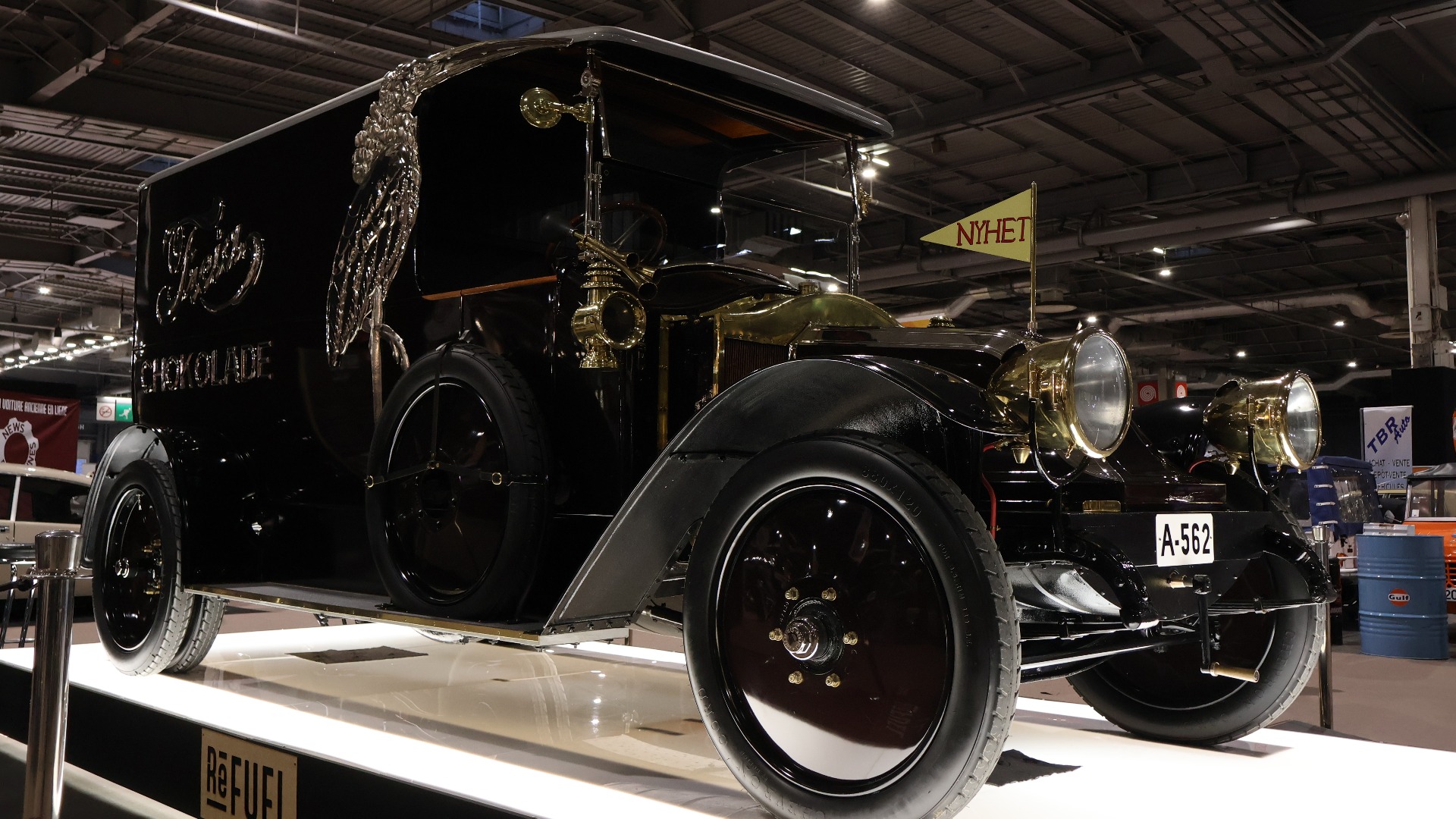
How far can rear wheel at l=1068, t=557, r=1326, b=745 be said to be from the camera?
8.83ft

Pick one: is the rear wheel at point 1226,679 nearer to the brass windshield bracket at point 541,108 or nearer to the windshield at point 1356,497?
the brass windshield bracket at point 541,108

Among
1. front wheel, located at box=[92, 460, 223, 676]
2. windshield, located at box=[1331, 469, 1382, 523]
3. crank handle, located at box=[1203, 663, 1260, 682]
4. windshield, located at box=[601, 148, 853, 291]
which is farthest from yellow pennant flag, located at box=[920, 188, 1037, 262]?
windshield, located at box=[1331, 469, 1382, 523]

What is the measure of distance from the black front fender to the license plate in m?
0.56

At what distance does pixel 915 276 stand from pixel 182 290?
12442mm

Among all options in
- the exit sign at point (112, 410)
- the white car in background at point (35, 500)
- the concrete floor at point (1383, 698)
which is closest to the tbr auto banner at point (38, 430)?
the white car in background at point (35, 500)

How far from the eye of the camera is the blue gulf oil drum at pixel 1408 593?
7992 millimetres

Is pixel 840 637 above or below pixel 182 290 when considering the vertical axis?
below

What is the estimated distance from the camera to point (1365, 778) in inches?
96.8

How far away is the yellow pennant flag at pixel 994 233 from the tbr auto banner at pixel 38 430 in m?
11.4

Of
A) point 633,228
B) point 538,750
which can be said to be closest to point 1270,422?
point 633,228

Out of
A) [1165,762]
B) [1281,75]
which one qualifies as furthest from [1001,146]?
[1165,762]

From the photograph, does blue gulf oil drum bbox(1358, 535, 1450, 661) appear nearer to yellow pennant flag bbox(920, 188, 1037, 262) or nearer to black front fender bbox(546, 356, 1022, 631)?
yellow pennant flag bbox(920, 188, 1037, 262)

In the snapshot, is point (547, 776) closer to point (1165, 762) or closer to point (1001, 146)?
point (1165, 762)

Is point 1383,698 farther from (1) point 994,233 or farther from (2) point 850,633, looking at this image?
(2) point 850,633
